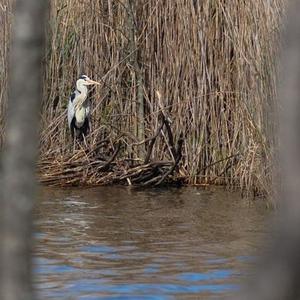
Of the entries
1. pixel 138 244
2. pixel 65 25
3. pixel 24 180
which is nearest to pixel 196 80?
pixel 65 25

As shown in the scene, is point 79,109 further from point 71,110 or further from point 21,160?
point 21,160

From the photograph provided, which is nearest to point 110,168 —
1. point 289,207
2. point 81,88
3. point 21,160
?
point 81,88

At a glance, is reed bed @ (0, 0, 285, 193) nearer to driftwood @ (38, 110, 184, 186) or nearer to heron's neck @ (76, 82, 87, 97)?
driftwood @ (38, 110, 184, 186)

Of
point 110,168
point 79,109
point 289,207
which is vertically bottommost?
point 110,168

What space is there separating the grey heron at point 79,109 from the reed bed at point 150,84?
150 mm

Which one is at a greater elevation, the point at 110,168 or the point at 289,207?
the point at 289,207

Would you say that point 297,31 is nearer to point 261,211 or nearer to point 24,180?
point 24,180

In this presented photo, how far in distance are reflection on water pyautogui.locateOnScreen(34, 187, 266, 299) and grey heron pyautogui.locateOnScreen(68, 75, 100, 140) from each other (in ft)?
2.62

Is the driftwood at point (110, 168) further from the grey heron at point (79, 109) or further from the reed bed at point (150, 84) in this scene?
the grey heron at point (79, 109)

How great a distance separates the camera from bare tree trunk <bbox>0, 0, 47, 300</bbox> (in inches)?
44.6

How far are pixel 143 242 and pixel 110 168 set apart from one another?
114 inches

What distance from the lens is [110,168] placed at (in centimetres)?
998

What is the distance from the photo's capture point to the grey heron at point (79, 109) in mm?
9750

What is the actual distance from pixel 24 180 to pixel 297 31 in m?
0.38
